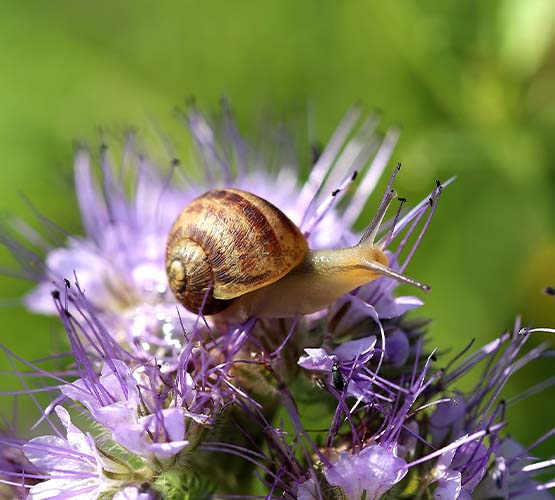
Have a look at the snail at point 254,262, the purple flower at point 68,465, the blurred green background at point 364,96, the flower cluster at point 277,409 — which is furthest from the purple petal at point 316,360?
the blurred green background at point 364,96

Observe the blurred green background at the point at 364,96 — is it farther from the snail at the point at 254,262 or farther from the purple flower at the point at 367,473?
the purple flower at the point at 367,473

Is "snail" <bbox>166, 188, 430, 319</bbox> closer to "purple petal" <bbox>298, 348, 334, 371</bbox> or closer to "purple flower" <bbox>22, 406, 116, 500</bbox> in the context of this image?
"purple petal" <bbox>298, 348, 334, 371</bbox>

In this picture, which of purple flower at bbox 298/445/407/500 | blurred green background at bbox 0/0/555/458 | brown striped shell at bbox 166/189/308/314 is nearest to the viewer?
purple flower at bbox 298/445/407/500

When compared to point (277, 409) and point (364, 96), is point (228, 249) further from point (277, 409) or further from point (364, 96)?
point (364, 96)

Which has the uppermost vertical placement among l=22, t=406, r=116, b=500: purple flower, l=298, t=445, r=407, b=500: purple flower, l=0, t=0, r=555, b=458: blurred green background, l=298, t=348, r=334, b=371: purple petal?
l=0, t=0, r=555, b=458: blurred green background

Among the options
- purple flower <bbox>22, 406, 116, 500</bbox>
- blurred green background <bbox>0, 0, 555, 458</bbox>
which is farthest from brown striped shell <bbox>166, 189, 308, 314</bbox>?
blurred green background <bbox>0, 0, 555, 458</bbox>

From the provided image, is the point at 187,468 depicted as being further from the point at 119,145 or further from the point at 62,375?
the point at 119,145
